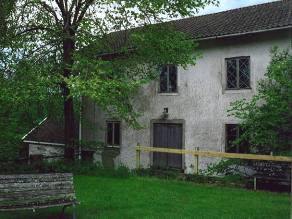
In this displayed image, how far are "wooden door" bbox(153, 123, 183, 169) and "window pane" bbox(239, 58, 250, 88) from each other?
3531 millimetres

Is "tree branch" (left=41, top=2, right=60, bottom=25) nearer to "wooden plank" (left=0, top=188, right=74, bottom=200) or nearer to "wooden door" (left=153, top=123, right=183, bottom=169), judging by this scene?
"wooden door" (left=153, top=123, right=183, bottom=169)

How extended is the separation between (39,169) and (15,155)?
116 centimetres

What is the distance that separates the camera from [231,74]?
19.3m

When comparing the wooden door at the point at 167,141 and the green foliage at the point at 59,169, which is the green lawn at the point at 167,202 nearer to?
the green foliage at the point at 59,169

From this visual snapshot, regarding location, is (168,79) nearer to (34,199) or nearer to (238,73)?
(238,73)

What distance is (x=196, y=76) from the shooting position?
20.3 metres

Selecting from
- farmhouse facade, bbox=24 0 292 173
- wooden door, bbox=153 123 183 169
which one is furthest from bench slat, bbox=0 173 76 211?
wooden door, bbox=153 123 183 169

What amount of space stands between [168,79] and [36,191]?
536 inches

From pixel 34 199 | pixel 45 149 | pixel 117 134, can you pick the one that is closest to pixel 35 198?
pixel 34 199

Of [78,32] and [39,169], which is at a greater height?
[78,32]

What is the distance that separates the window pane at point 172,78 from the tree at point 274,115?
4737 millimetres

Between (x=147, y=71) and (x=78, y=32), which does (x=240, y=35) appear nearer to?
(x=147, y=71)

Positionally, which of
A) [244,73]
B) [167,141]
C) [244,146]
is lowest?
[244,146]

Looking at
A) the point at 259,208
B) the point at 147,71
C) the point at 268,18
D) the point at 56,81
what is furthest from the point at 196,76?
the point at 259,208
